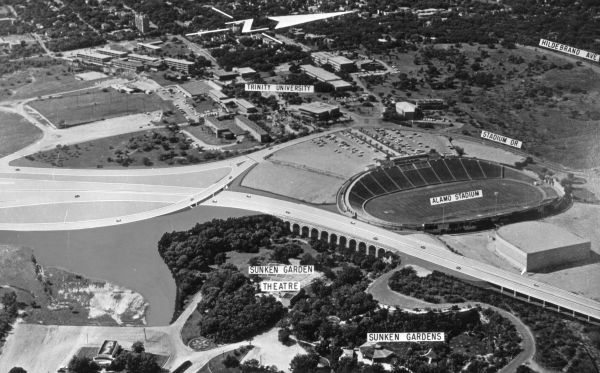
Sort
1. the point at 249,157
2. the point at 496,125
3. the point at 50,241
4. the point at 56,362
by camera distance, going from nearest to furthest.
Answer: the point at 56,362, the point at 50,241, the point at 249,157, the point at 496,125

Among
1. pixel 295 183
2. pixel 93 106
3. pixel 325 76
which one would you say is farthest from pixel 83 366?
pixel 325 76

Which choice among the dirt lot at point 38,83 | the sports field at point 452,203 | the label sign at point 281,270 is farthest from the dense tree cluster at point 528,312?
the dirt lot at point 38,83

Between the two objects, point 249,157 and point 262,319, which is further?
point 249,157

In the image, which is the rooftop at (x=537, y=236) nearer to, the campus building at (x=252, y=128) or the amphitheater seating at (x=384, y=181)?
the amphitheater seating at (x=384, y=181)

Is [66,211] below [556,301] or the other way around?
below

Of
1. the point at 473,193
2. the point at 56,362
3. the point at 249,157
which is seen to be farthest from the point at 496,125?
the point at 56,362

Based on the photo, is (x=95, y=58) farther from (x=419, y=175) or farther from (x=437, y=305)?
(x=437, y=305)

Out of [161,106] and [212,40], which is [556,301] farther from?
[212,40]
